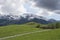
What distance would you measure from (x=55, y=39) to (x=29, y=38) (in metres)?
7.75

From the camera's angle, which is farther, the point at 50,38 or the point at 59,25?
the point at 59,25

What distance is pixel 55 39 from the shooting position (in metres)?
58.1

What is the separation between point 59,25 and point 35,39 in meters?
56.4

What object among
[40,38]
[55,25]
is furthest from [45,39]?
[55,25]

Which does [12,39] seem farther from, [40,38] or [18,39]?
[40,38]

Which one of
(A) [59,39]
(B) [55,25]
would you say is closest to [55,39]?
(A) [59,39]

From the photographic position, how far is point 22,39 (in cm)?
5766

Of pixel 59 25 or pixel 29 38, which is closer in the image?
pixel 29 38

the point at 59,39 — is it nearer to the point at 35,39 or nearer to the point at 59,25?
the point at 35,39

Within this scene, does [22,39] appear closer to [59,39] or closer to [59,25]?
[59,39]

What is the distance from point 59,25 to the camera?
111562 mm

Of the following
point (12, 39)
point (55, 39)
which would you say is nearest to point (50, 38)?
point (55, 39)

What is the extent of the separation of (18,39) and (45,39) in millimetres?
7905

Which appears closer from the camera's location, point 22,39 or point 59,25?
point 22,39
